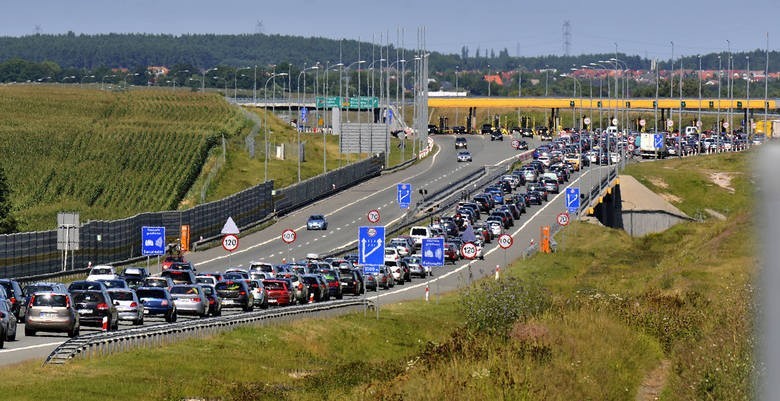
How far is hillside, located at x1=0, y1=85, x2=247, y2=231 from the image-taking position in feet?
396

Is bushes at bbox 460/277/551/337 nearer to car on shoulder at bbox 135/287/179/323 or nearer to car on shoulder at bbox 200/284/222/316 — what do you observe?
car on shoulder at bbox 200/284/222/316

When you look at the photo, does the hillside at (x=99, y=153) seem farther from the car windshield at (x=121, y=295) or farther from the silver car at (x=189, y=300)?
the car windshield at (x=121, y=295)

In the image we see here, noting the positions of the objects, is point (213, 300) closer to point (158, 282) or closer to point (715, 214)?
point (158, 282)

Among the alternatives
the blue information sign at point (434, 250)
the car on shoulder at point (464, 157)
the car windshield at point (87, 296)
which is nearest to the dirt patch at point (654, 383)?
the car windshield at point (87, 296)

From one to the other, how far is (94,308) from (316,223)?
6361 centimetres

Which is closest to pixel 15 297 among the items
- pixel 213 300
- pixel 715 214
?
pixel 213 300

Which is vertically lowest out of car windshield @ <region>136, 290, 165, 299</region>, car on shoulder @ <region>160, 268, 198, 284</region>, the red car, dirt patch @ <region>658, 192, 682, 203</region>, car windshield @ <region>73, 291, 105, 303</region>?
the red car

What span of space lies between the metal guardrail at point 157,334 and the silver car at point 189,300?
275 centimetres

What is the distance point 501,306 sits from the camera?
47.2 metres

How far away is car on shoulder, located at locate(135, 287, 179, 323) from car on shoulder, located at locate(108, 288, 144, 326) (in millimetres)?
1613

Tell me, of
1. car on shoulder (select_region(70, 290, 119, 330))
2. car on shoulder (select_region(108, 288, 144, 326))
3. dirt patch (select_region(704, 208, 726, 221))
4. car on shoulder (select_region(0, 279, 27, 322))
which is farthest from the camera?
dirt patch (select_region(704, 208, 726, 221))

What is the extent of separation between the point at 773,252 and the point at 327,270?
206 feet

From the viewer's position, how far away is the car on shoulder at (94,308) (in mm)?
40469

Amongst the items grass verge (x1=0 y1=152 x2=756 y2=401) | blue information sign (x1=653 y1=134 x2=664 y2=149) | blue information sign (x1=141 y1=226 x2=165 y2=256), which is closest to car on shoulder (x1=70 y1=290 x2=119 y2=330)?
grass verge (x1=0 y1=152 x2=756 y2=401)
